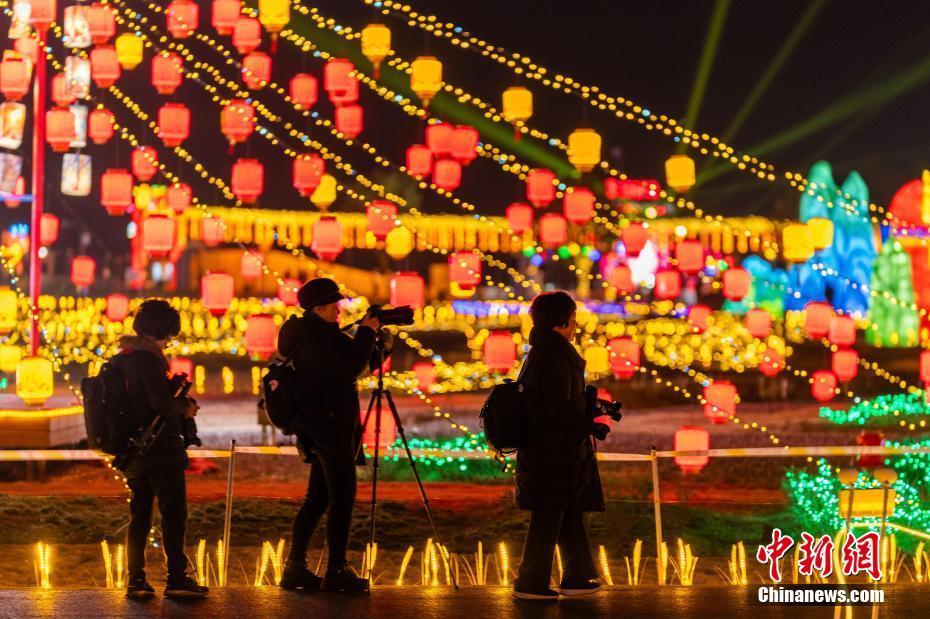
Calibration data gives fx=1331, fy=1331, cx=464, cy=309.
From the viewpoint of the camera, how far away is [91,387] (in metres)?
5.55

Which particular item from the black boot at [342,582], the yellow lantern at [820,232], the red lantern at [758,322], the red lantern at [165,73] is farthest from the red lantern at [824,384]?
the black boot at [342,582]

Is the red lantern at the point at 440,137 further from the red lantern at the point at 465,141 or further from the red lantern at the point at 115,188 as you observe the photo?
the red lantern at the point at 115,188

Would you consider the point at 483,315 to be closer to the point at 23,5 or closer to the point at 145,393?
the point at 23,5

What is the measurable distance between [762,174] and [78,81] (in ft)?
32.7

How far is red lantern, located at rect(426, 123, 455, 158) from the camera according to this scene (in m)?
17.6

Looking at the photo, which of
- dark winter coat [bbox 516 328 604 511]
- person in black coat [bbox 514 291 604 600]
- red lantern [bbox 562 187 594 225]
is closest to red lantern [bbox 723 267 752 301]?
red lantern [bbox 562 187 594 225]

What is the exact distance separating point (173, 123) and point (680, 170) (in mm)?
6941

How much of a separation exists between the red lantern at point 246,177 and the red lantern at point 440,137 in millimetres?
2697

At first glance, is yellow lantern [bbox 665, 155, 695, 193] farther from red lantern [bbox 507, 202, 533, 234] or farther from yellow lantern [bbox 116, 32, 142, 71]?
yellow lantern [bbox 116, 32, 142, 71]

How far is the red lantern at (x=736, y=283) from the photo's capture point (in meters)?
19.4

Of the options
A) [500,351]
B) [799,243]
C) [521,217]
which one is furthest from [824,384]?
[500,351]

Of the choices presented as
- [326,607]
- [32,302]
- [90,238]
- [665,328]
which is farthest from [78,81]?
[90,238]

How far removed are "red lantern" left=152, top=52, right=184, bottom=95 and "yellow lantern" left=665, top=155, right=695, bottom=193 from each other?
647 cm

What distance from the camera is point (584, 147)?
16.5 metres
